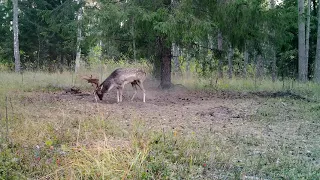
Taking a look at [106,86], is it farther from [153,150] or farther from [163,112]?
[153,150]

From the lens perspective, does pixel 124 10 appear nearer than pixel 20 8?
Yes

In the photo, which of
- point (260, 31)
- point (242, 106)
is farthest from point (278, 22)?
point (242, 106)

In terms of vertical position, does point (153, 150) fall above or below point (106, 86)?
below

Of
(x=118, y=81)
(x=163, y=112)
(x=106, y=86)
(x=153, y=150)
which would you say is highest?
(x=118, y=81)

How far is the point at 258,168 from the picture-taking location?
15.7 feet

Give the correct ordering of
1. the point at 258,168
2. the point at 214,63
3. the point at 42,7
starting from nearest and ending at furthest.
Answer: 1. the point at 258,168
2. the point at 214,63
3. the point at 42,7

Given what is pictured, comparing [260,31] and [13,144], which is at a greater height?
[260,31]

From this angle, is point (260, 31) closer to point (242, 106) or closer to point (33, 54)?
point (242, 106)

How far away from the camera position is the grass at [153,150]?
4543mm

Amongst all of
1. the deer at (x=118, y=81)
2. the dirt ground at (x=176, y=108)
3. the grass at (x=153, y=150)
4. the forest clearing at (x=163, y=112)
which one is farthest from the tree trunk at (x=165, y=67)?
the grass at (x=153, y=150)

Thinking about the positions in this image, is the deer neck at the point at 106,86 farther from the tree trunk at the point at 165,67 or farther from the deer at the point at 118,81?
the tree trunk at the point at 165,67

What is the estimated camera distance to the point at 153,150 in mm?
5391

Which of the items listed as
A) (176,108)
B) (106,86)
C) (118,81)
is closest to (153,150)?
(176,108)

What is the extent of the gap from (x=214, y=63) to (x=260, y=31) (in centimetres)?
228
